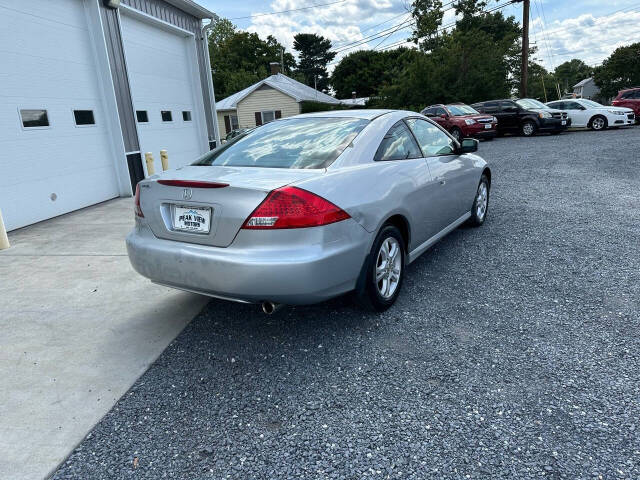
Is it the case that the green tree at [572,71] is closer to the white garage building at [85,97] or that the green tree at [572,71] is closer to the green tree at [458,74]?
the green tree at [458,74]

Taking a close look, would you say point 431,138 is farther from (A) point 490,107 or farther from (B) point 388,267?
(A) point 490,107

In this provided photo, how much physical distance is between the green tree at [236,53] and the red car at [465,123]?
40.7 meters

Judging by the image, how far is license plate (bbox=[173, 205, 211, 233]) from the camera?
9.05 ft

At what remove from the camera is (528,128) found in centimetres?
1834

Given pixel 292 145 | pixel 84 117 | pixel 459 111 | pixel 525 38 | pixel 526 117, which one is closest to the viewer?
pixel 292 145

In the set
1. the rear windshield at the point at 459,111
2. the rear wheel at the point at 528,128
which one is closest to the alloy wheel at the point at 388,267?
the rear windshield at the point at 459,111

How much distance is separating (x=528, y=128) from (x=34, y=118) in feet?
57.9

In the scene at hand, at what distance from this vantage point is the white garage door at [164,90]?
32.5ft

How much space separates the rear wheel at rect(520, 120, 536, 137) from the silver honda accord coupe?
1666 centimetres

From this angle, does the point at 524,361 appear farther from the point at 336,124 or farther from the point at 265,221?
the point at 336,124

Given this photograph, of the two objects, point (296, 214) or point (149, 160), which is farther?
point (149, 160)

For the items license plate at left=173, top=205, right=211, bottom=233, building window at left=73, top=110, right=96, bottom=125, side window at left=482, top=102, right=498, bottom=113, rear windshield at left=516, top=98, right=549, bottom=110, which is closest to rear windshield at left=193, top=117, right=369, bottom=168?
license plate at left=173, top=205, right=211, bottom=233

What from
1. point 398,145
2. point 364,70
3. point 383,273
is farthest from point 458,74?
point 364,70

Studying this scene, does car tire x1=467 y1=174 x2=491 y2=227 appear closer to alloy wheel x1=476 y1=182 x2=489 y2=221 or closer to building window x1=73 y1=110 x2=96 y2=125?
alloy wheel x1=476 y1=182 x2=489 y2=221
